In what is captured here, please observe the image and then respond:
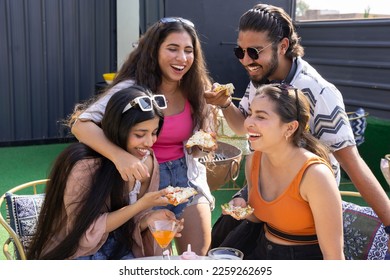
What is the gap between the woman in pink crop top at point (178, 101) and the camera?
2.78 metres

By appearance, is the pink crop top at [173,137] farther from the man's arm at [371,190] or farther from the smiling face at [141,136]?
the man's arm at [371,190]

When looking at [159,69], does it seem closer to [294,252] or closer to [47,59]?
[294,252]

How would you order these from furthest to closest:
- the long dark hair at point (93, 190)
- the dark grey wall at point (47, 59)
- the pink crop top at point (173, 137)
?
the dark grey wall at point (47, 59)
the pink crop top at point (173, 137)
the long dark hair at point (93, 190)

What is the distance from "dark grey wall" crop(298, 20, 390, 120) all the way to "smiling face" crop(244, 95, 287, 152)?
4.63 m

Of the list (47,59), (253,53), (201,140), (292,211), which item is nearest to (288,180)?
(292,211)

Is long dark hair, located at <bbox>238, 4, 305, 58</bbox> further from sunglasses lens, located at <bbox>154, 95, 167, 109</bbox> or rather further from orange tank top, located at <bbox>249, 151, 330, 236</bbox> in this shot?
→ orange tank top, located at <bbox>249, 151, 330, 236</bbox>

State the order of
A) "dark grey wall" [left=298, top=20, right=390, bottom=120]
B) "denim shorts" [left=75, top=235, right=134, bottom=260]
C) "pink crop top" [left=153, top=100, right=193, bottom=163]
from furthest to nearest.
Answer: "dark grey wall" [left=298, top=20, right=390, bottom=120] < "pink crop top" [left=153, top=100, right=193, bottom=163] < "denim shorts" [left=75, top=235, right=134, bottom=260]

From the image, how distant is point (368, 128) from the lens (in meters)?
6.09

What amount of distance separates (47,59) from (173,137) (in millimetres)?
5441

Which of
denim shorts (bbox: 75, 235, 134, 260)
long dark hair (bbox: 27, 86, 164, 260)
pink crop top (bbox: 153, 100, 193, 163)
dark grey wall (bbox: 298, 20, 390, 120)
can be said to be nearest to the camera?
long dark hair (bbox: 27, 86, 164, 260)

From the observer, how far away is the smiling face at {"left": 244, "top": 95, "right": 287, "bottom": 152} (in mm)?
2264

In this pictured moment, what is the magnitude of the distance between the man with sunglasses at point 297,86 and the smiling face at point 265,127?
31 cm

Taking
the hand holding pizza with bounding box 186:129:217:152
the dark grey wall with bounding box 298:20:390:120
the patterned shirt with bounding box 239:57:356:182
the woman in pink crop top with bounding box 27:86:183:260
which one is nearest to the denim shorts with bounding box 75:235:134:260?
the woman in pink crop top with bounding box 27:86:183:260

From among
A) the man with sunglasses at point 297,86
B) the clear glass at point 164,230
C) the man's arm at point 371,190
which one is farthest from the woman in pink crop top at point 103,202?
the man's arm at point 371,190
